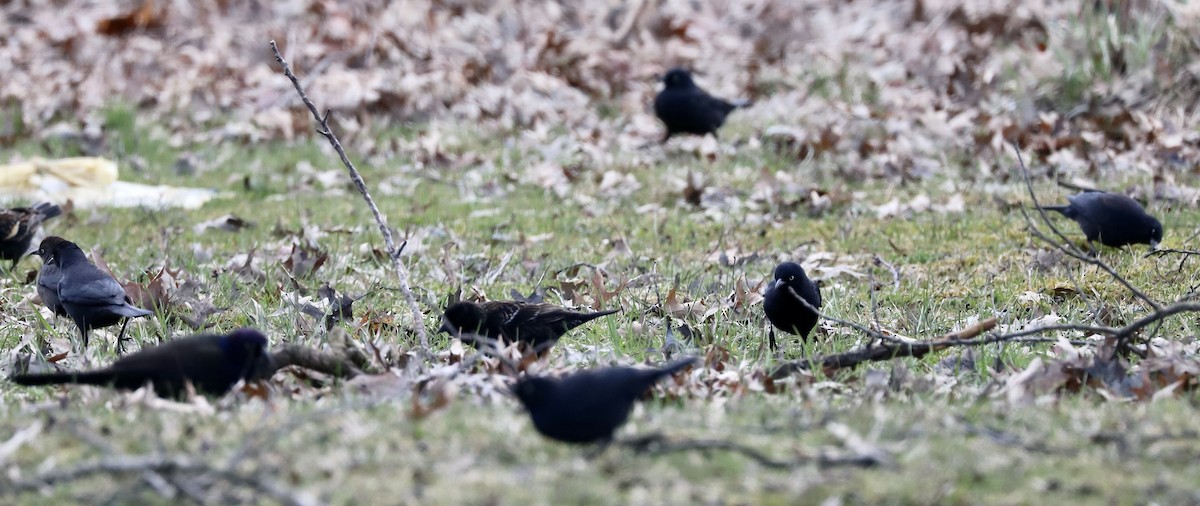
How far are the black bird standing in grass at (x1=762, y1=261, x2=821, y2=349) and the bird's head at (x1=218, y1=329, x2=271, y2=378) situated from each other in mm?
2296

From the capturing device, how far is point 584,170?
34.4 feet

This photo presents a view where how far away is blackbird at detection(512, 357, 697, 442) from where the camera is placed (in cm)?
358

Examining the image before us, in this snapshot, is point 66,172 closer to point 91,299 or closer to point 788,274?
point 91,299

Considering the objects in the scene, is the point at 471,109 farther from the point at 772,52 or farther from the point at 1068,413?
the point at 1068,413

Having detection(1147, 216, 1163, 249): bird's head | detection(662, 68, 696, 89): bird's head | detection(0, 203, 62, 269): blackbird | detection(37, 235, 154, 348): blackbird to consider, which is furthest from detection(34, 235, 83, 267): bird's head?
detection(662, 68, 696, 89): bird's head

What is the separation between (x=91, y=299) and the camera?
5.69 meters

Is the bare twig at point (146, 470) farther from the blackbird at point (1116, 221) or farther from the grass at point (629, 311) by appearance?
the blackbird at point (1116, 221)

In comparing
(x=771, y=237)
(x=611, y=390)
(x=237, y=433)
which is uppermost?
(x=611, y=390)

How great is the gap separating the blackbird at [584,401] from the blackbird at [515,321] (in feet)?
5.98

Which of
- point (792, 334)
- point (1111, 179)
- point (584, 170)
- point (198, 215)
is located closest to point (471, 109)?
point (584, 170)

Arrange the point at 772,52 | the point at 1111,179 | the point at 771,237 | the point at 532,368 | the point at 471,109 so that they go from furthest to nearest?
the point at 772,52 < the point at 471,109 < the point at 1111,179 < the point at 771,237 < the point at 532,368

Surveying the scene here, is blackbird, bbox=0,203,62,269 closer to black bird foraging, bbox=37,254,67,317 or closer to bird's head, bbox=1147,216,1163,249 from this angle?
black bird foraging, bbox=37,254,67,317

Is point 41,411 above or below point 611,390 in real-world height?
below

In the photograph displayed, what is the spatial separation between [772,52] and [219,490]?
42.0ft
